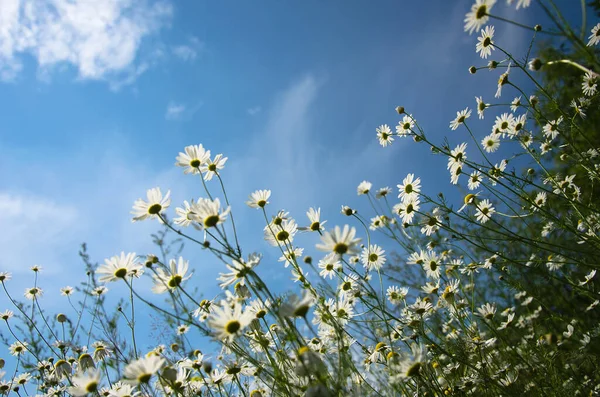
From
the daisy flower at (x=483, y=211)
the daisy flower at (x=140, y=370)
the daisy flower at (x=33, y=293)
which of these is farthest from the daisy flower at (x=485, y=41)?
the daisy flower at (x=33, y=293)

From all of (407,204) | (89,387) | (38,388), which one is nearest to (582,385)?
(407,204)

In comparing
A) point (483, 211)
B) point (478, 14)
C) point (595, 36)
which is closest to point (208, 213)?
point (478, 14)

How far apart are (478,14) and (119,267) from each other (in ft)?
7.16

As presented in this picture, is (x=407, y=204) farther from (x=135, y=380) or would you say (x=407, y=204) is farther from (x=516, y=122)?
(x=135, y=380)

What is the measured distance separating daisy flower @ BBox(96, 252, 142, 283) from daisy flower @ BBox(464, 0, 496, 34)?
202 centimetres

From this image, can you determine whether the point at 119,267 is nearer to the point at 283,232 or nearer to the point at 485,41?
the point at 283,232

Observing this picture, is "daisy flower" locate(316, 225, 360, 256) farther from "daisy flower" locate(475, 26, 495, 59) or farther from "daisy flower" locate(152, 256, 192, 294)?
"daisy flower" locate(475, 26, 495, 59)

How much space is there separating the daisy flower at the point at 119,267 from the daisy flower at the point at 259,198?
69 centimetres

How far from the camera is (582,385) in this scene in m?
2.19

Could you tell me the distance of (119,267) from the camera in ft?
6.86

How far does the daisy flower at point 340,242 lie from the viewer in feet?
5.32

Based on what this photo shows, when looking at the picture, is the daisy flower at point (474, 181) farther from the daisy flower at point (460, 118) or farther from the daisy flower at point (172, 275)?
the daisy flower at point (172, 275)

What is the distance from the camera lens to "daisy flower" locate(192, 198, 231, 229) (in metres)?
1.70

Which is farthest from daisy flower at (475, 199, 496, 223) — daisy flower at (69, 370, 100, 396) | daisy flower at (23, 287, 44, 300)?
daisy flower at (23, 287, 44, 300)
